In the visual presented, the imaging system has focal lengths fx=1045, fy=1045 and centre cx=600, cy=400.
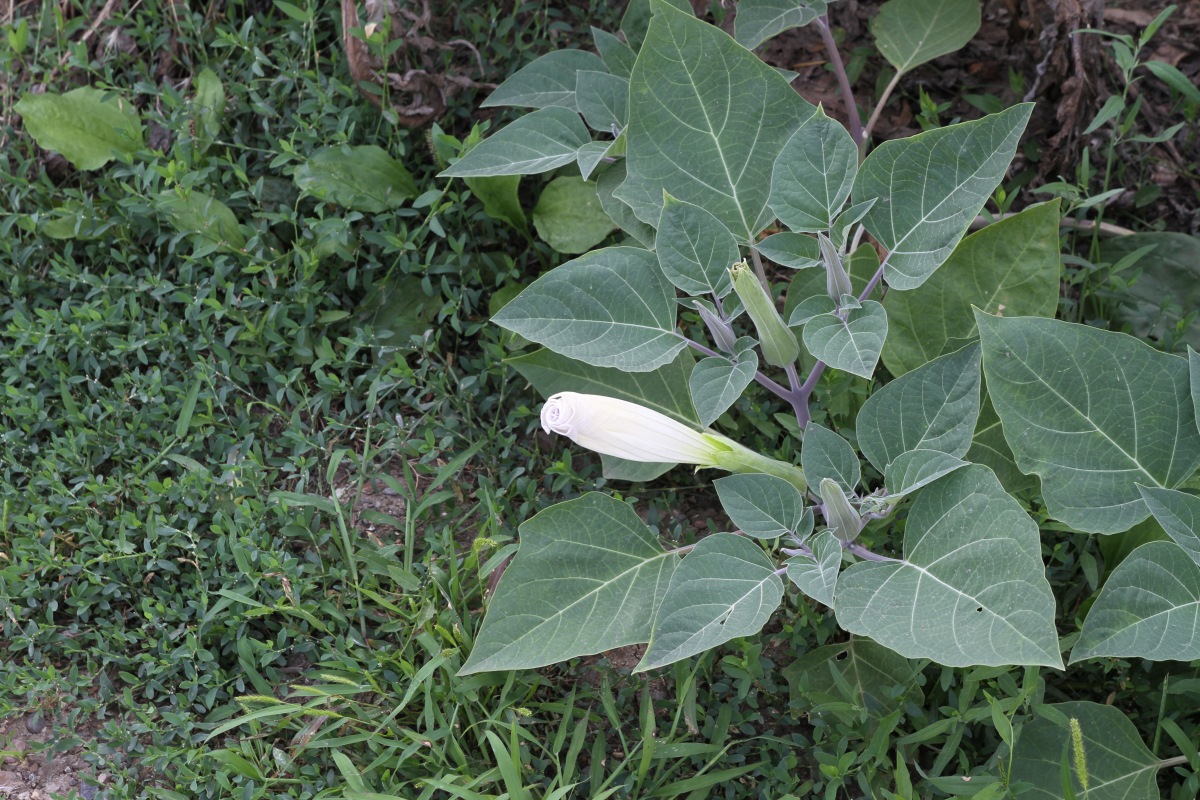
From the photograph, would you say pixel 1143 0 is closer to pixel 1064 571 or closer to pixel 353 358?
pixel 1064 571

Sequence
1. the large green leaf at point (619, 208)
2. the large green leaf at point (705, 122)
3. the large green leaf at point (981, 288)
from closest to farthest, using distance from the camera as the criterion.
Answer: the large green leaf at point (705, 122)
the large green leaf at point (981, 288)
the large green leaf at point (619, 208)

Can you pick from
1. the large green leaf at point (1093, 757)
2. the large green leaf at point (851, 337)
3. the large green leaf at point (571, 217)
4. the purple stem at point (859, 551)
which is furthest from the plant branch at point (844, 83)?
the large green leaf at point (1093, 757)

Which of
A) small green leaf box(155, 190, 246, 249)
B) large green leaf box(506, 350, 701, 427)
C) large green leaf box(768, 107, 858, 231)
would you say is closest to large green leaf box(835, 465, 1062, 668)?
large green leaf box(768, 107, 858, 231)

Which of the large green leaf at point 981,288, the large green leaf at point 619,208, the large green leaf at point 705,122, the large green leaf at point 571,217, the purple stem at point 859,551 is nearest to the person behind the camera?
the purple stem at point 859,551

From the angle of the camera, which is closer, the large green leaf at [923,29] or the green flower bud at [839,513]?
the green flower bud at [839,513]

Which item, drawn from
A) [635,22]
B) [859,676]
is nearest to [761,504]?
[859,676]

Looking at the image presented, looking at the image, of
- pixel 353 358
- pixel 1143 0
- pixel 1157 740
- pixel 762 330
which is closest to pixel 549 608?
pixel 762 330

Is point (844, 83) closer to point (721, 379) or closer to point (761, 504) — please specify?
point (721, 379)

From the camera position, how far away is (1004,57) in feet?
9.21

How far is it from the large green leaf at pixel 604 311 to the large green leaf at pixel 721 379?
2.6 inches

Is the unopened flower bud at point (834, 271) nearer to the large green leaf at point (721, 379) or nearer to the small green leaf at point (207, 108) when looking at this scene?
the large green leaf at point (721, 379)

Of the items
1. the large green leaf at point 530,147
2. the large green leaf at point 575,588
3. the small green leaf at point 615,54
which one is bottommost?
the large green leaf at point 575,588

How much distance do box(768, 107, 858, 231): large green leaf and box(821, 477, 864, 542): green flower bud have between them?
17.7 inches

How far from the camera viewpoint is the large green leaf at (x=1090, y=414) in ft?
5.56
